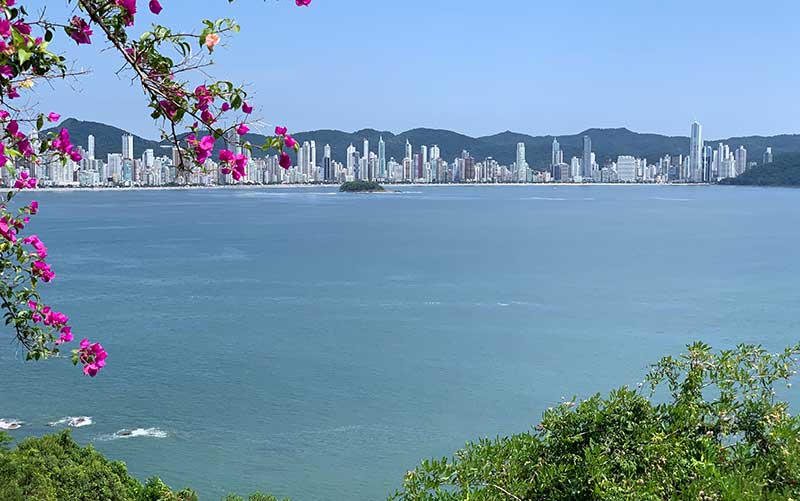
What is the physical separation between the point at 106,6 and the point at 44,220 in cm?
4227

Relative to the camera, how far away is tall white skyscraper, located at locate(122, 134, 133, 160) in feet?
282

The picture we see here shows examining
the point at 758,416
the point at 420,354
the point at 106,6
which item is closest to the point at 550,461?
the point at 758,416

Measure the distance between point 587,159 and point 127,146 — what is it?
71.3 m

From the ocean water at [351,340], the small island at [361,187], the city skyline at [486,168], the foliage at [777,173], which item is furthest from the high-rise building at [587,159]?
the ocean water at [351,340]

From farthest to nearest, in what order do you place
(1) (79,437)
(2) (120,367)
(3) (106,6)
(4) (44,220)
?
(4) (44,220), (2) (120,367), (1) (79,437), (3) (106,6)

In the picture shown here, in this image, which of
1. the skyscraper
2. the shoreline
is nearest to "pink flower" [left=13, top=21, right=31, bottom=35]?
the shoreline

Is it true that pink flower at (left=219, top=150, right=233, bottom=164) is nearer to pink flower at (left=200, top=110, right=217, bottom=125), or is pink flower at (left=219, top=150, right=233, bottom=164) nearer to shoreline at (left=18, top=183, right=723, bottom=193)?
pink flower at (left=200, top=110, right=217, bottom=125)

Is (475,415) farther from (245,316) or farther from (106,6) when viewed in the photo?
(106,6)

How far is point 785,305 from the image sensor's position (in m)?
16.6

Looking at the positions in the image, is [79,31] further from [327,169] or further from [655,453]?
[327,169]

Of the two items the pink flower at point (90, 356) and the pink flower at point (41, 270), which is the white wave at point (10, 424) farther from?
the pink flower at point (90, 356)

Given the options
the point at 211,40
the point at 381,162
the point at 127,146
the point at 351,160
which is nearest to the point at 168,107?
the point at 211,40

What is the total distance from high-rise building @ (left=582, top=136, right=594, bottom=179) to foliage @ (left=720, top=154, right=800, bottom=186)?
2595cm

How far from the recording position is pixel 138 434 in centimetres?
937
